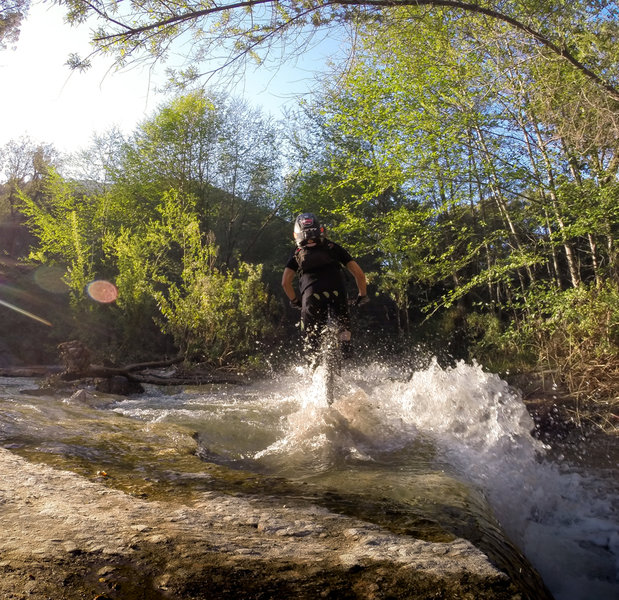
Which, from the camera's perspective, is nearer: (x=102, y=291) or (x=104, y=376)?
(x=104, y=376)

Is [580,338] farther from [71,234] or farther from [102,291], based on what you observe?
[71,234]

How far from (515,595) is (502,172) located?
8.94 m

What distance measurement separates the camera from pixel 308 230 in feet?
17.8

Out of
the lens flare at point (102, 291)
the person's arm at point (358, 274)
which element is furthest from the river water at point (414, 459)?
the lens flare at point (102, 291)

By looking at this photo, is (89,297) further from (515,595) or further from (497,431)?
(515,595)

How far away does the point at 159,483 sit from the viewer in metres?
2.42

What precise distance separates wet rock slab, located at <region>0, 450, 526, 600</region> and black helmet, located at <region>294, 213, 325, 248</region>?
12.5 ft

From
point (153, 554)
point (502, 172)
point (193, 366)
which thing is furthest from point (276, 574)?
point (193, 366)

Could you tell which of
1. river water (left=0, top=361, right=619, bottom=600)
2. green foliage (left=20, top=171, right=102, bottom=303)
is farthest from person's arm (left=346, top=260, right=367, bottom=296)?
green foliage (left=20, top=171, right=102, bottom=303)

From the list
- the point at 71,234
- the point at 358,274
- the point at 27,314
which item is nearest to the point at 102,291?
the point at 27,314

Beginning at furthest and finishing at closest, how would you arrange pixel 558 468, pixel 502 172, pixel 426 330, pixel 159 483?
pixel 426 330 → pixel 502 172 → pixel 558 468 → pixel 159 483

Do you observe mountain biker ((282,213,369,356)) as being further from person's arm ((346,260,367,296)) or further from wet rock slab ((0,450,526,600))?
wet rock slab ((0,450,526,600))

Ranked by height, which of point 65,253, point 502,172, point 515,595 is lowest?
point 515,595

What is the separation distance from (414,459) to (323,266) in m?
2.72
